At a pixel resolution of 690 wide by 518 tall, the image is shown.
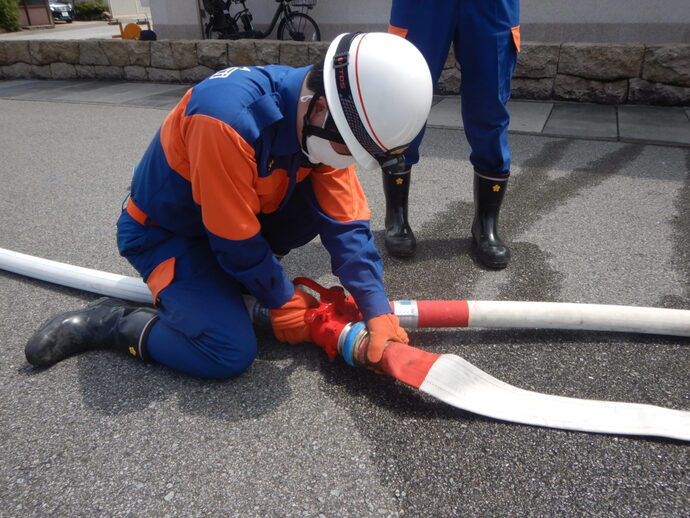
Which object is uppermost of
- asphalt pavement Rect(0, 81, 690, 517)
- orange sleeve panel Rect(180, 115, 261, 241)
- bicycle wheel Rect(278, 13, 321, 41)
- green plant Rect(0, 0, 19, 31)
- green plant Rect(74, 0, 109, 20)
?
orange sleeve panel Rect(180, 115, 261, 241)

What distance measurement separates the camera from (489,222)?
2885 mm

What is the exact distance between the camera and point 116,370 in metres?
2.08

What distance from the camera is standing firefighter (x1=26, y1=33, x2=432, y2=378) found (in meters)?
1.67

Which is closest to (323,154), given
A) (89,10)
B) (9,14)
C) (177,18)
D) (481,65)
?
(481,65)

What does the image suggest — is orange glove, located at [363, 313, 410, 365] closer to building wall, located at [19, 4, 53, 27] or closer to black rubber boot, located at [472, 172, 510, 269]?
black rubber boot, located at [472, 172, 510, 269]

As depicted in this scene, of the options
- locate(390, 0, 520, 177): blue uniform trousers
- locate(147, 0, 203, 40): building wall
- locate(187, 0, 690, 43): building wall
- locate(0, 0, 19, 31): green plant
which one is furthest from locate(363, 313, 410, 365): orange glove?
locate(0, 0, 19, 31): green plant

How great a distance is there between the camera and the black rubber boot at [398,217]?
114 inches

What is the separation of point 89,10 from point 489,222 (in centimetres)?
3171

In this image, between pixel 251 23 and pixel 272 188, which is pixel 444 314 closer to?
pixel 272 188

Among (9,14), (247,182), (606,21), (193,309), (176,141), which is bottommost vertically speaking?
(9,14)

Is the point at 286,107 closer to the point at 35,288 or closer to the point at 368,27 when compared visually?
the point at 35,288

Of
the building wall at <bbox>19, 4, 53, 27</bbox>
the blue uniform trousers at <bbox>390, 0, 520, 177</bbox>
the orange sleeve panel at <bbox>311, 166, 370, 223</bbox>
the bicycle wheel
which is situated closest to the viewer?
the orange sleeve panel at <bbox>311, 166, 370, 223</bbox>

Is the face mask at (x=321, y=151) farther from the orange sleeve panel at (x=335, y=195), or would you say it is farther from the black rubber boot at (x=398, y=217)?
the black rubber boot at (x=398, y=217)

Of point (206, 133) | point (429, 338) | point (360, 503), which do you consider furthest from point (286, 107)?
point (360, 503)
